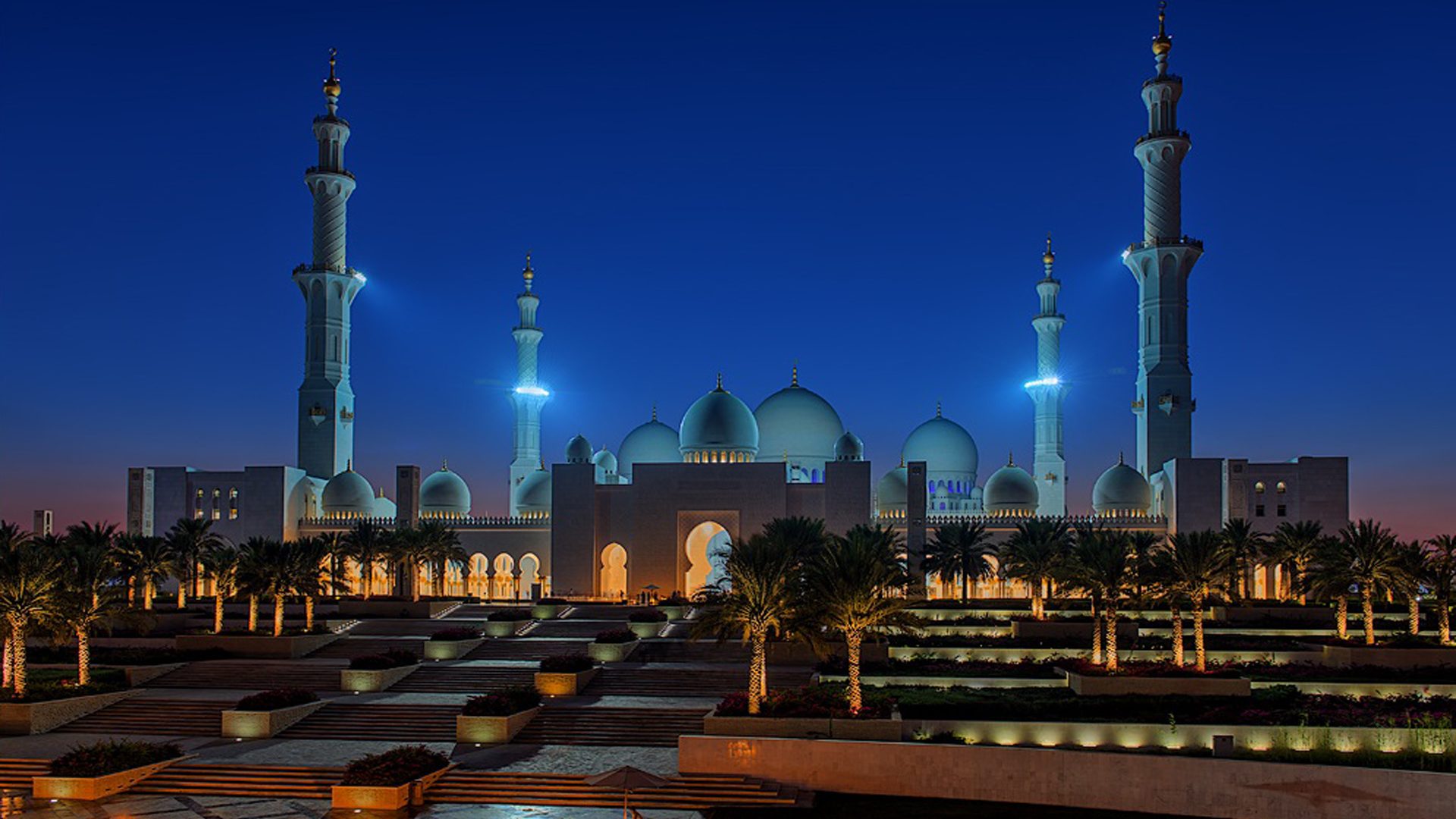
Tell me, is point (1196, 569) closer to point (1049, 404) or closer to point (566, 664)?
point (566, 664)

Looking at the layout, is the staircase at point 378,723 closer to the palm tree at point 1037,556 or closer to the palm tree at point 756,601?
the palm tree at point 756,601

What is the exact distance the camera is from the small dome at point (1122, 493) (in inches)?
1955

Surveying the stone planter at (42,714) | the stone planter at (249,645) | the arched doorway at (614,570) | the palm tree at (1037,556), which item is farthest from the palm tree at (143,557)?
the palm tree at (1037,556)

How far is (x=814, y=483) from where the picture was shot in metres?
49.2

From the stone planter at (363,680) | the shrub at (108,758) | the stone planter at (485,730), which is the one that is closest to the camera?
the shrub at (108,758)

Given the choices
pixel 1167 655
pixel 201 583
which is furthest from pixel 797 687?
pixel 201 583

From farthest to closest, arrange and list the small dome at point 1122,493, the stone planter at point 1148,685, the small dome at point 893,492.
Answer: the small dome at point 893,492
the small dome at point 1122,493
the stone planter at point 1148,685

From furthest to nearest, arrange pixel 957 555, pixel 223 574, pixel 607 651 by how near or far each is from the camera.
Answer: pixel 957 555 → pixel 223 574 → pixel 607 651

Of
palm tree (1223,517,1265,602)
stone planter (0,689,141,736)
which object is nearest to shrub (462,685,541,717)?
stone planter (0,689,141,736)

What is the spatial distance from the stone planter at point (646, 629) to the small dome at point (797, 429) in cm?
1933

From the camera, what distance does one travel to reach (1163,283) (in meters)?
50.5

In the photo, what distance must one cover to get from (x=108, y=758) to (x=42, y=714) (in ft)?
19.1

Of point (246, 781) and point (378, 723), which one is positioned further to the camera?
point (378, 723)

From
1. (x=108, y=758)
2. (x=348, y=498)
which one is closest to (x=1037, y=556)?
(x=108, y=758)
